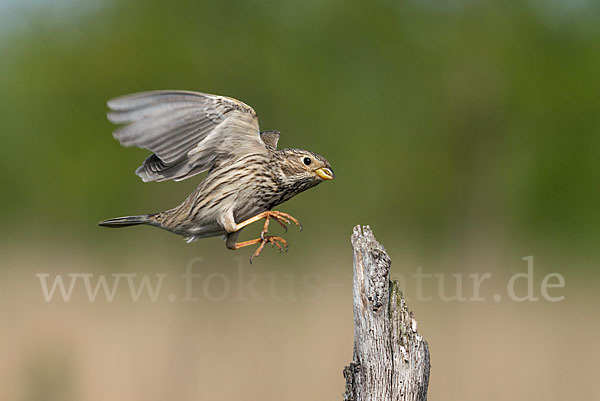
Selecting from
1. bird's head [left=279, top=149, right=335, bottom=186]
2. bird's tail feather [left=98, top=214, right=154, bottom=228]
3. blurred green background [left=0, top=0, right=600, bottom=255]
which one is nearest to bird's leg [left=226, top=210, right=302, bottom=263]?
bird's head [left=279, top=149, right=335, bottom=186]

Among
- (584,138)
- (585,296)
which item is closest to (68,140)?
(584,138)

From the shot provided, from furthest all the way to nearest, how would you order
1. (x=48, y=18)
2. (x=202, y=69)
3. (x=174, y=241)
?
(x=48, y=18) → (x=202, y=69) → (x=174, y=241)

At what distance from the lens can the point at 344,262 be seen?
1173 cm

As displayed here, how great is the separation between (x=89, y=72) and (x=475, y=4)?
12.0m

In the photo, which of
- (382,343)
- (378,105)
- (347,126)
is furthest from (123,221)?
(378,105)

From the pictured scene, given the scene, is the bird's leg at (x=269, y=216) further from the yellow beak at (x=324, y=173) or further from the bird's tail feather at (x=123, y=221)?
the bird's tail feather at (x=123, y=221)

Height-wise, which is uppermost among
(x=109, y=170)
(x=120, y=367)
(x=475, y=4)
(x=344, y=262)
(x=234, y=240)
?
(x=475, y=4)

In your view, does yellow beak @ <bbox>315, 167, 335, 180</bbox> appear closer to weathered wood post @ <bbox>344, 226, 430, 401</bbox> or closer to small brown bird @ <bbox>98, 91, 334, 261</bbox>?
small brown bird @ <bbox>98, 91, 334, 261</bbox>

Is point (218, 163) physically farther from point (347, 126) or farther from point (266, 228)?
point (347, 126)

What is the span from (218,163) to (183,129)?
0.48m

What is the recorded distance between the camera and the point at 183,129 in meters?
5.09

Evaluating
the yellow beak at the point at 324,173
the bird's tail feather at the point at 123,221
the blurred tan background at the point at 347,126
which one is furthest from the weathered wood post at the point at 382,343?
the blurred tan background at the point at 347,126

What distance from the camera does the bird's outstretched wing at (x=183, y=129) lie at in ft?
15.7

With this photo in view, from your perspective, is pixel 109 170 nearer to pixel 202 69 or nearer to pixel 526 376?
pixel 202 69
